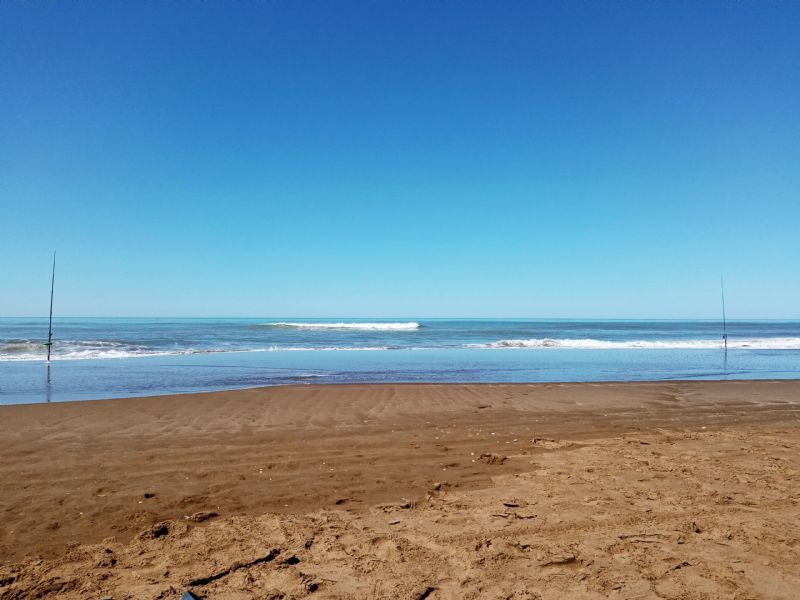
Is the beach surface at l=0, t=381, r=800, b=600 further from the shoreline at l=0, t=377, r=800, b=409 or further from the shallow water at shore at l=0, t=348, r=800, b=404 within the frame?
the shallow water at shore at l=0, t=348, r=800, b=404

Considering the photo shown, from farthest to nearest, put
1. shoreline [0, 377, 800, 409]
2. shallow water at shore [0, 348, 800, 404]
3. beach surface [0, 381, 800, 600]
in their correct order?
shallow water at shore [0, 348, 800, 404]
shoreline [0, 377, 800, 409]
beach surface [0, 381, 800, 600]

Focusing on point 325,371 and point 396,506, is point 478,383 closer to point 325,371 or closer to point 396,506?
point 325,371

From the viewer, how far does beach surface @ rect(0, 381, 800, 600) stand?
134 inches

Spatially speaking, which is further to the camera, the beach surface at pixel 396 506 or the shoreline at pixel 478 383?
the shoreline at pixel 478 383

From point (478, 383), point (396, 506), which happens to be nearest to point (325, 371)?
point (478, 383)

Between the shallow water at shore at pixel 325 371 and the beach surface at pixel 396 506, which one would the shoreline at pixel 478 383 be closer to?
the shallow water at shore at pixel 325 371

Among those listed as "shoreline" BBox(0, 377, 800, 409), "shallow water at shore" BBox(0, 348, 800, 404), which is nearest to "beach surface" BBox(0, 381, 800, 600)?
"shoreline" BBox(0, 377, 800, 409)

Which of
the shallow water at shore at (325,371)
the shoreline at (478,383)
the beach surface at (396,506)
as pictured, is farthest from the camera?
the shallow water at shore at (325,371)

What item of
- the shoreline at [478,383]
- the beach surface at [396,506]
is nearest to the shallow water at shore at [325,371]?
the shoreline at [478,383]

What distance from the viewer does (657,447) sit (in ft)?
23.0

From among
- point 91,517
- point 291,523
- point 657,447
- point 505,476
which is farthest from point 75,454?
point 657,447

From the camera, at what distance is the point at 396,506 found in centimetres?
483

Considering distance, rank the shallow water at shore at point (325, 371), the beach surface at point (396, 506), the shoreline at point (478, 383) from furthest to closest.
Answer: the shallow water at shore at point (325, 371) < the shoreline at point (478, 383) < the beach surface at point (396, 506)

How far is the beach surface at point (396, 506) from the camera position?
11.2 ft
